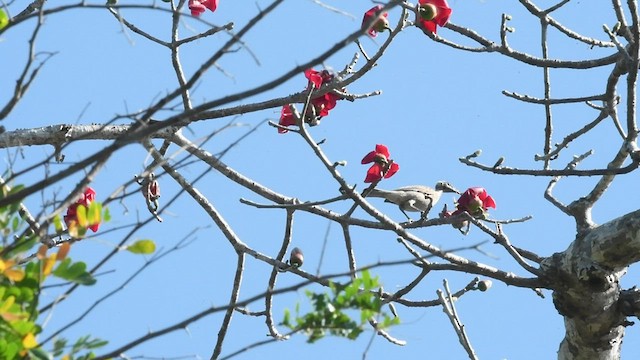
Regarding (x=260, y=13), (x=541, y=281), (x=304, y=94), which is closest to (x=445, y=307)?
(x=541, y=281)

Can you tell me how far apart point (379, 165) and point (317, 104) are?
1.16 ft

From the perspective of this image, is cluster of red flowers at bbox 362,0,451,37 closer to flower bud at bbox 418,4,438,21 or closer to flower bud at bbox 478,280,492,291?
flower bud at bbox 418,4,438,21

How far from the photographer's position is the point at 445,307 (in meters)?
3.41

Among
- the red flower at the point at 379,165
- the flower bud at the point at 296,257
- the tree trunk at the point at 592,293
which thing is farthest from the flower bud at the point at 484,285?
the flower bud at the point at 296,257

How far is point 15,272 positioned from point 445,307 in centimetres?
180

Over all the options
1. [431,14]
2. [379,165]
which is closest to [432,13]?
[431,14]

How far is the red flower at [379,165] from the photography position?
406 centimetres

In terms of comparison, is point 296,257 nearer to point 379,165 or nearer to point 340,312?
point 379,165

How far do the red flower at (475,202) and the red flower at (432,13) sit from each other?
686mm

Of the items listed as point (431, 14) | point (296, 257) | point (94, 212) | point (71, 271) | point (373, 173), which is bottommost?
point (71, 271)

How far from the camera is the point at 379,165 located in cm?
409

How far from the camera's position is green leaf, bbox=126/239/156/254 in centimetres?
201

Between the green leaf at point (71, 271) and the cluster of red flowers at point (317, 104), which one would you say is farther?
the cluster of red flowers at point (317, 104)

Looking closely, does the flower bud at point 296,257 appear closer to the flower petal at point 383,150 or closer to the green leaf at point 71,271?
the flower petal at point 383,150
